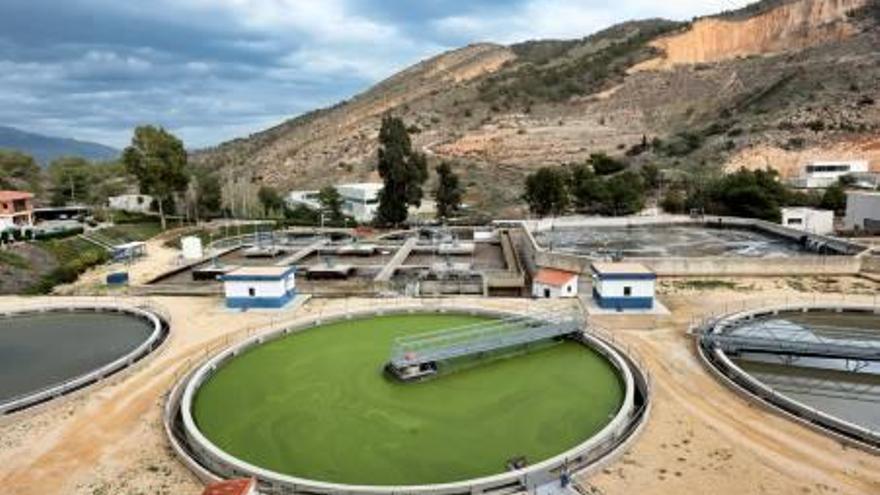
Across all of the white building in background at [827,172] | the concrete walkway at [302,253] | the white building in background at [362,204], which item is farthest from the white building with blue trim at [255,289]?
the white building in background at [827,172]

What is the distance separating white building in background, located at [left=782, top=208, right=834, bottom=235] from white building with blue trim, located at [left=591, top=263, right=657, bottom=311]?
27674 millimetres

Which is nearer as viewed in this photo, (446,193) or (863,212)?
(863,212)

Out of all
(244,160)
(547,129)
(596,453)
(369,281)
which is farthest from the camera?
(244,160)

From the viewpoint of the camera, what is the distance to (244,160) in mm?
137750

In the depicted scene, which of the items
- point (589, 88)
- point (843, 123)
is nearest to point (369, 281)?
point (843, 123)

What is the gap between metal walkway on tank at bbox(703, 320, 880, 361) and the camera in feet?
70.0

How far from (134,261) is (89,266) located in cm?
281

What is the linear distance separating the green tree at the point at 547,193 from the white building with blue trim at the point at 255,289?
36057 millimetres

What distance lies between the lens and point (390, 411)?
1845 centimetres

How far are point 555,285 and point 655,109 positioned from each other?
88.1 meters

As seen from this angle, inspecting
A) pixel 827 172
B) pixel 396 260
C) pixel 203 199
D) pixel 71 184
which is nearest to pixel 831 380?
pixel 396 260

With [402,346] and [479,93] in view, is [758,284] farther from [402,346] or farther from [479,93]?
[479,93]

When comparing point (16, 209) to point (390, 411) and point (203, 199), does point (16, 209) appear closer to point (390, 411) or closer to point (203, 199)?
point (203, 199)

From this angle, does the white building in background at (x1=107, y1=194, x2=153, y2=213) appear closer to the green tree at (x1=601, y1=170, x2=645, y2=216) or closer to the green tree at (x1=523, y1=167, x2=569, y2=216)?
the green tree at (x1=523, y1=167, x2=569, y2=216)
